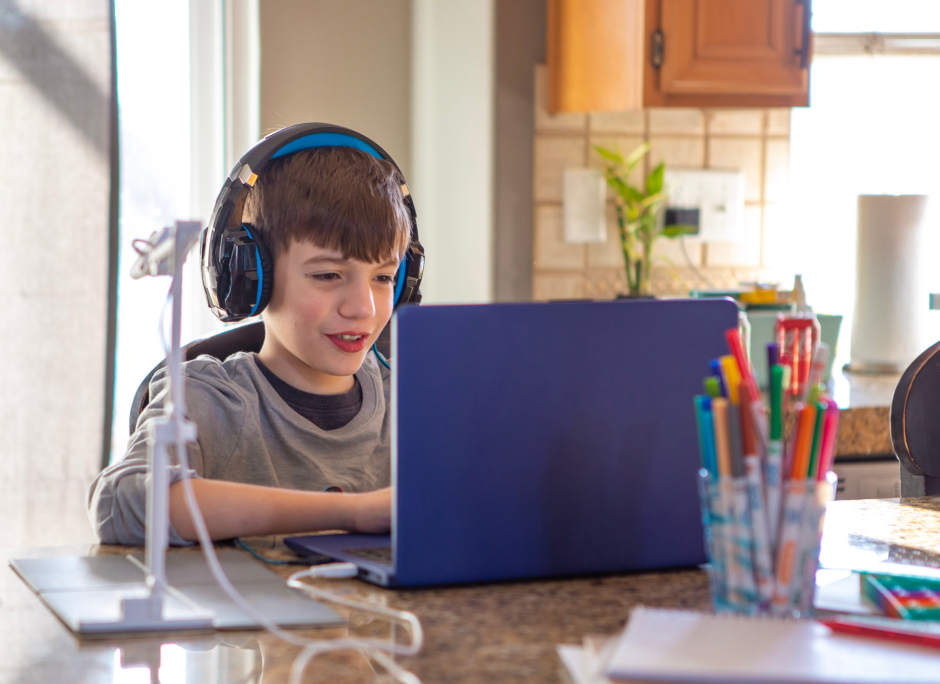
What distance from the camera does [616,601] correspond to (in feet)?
2.61

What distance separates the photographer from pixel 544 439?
818 mm

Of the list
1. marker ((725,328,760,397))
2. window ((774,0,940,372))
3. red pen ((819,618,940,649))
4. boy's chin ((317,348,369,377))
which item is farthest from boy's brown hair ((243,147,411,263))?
window ((774,0,940,372))

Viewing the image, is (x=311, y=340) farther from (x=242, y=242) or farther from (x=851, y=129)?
(x=851, y=129)

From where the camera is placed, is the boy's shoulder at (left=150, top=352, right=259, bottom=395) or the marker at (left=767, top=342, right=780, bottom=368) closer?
the marker at (left=767, top=342, right=780, bottom=368)

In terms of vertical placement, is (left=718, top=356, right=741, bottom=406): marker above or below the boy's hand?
above

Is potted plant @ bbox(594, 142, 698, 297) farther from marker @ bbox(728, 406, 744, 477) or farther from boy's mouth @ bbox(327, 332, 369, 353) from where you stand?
marker @ bbox(728, 406, 744, 477)

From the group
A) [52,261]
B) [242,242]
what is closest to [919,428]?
[242,242]

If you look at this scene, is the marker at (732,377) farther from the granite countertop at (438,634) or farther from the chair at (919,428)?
the chair at (919,428)

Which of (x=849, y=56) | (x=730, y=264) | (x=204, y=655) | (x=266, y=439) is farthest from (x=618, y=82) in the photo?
(x=204, y=655)

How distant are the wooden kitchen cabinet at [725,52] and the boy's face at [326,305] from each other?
1209mm

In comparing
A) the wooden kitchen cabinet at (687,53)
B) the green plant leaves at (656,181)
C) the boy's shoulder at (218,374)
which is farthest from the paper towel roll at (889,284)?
the boy's shoulder at (218,374)

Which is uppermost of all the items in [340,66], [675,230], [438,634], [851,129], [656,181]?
[340,66]

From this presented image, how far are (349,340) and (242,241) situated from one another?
0.18 meters

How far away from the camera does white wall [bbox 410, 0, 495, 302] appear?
246cm
